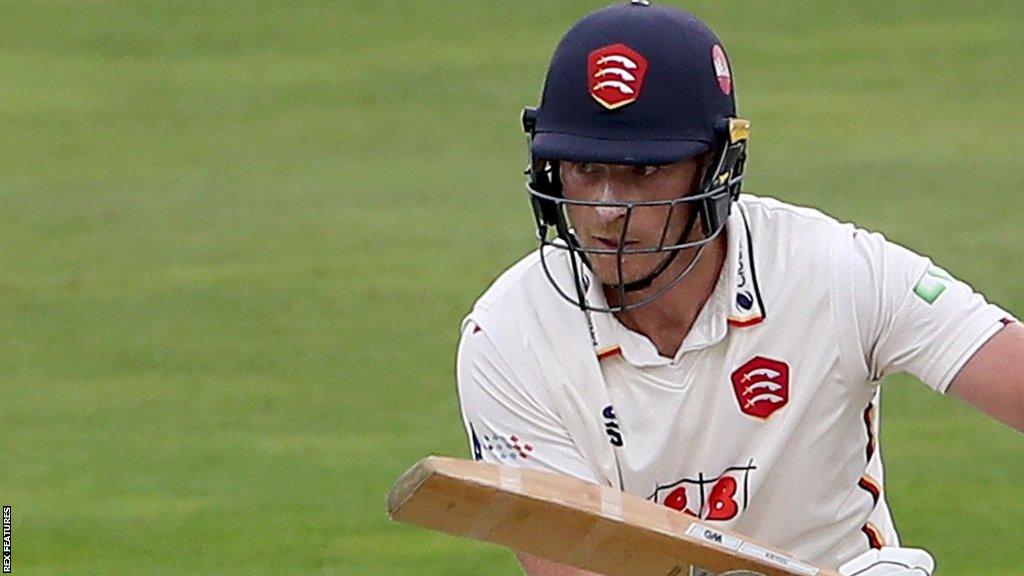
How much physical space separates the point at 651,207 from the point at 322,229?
7.70 m

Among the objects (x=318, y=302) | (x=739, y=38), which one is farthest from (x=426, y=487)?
(x=739, y=38)

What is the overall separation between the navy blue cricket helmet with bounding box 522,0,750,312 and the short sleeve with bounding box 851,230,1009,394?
31 cm

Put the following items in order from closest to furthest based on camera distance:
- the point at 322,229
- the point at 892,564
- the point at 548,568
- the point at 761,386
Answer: the point at 892,564 < the point at 548,568 < the point at 761,386 < the point at 322,229

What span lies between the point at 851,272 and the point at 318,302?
20.9 feet

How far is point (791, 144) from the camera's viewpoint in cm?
1347

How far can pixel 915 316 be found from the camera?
441 centimetres

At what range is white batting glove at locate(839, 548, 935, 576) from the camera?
12.4ft

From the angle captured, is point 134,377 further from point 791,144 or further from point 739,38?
point 739,38

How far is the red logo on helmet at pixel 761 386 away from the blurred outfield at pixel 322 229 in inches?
123

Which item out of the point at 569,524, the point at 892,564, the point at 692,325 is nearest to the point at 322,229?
the point at 692,325

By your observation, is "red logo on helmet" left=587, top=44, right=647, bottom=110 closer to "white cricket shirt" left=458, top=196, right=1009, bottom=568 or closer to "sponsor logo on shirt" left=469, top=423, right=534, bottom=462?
"white cricket shirt" left=458, top=196, right=1009, bottom=568

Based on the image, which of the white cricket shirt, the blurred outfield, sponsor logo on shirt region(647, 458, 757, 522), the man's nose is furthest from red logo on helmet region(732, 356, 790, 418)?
the blurred outfield

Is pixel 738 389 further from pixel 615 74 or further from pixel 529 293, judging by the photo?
pixel 615 74

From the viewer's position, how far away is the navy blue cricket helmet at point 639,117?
439 centimetres
